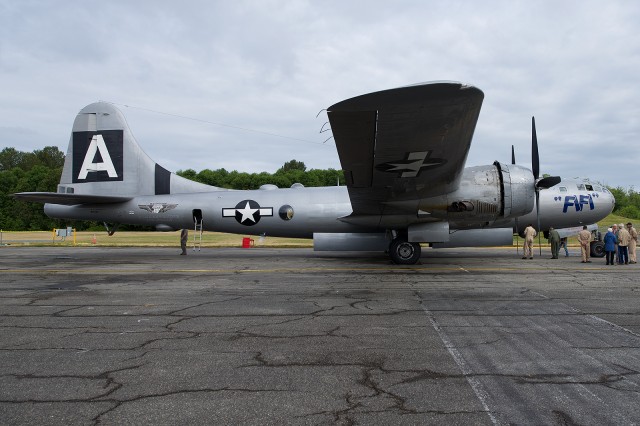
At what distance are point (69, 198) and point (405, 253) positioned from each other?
45.1 feet

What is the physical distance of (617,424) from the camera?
3.66m

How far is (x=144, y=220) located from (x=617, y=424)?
766 inches

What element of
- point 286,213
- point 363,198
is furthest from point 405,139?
point 286,213

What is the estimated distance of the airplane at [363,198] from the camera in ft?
42.9

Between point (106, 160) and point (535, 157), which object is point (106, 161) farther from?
point (535, 157)

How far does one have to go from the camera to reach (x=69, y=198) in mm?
18875

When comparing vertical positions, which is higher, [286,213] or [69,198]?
[69,198]

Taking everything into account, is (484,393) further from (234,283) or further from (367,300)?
(234,283)

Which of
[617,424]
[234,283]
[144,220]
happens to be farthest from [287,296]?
[144,220]

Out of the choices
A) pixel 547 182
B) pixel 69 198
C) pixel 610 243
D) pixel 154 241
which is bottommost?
pixel 154 241

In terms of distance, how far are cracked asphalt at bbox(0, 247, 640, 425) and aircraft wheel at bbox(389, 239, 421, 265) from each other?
5779 millimetres

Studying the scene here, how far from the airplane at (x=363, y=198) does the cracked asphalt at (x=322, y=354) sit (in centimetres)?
367

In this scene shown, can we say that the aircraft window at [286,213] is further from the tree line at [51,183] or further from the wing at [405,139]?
the tree line at [51,183]

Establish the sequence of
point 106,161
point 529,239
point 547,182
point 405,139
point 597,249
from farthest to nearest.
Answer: point 106,161 < point 597,249 < point 529,239 < point 547,182 < point 405,139
